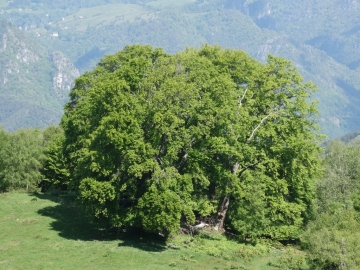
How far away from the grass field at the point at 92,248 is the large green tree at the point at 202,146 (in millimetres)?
2417

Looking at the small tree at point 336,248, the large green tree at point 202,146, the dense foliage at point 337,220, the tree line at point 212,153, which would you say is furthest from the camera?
the large green tree at point 202,146

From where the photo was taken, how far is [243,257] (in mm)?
45625

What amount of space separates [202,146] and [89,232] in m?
15.2

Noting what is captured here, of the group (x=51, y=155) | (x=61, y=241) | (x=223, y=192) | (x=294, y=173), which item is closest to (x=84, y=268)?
(x=61, y=241)

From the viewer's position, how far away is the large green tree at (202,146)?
46781 mm

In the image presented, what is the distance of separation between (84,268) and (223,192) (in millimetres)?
19826

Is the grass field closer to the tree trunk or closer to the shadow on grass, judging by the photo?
the shadow on grass

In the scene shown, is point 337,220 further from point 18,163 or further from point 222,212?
point 18,163

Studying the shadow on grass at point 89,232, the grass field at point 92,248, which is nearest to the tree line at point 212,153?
the shadow on grass at point 89,232

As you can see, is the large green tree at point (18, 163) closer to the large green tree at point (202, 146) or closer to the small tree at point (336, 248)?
the large green tree at point (202, 146)

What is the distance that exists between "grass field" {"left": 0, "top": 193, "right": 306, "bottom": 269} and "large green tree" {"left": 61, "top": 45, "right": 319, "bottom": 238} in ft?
7.93

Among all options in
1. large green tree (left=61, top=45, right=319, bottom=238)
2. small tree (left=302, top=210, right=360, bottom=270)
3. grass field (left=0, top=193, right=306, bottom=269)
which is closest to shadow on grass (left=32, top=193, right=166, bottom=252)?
grass field (left=0, top=193, right=306, bottom=269)

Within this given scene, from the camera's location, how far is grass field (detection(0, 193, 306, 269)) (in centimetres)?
4059

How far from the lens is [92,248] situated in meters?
44.4
